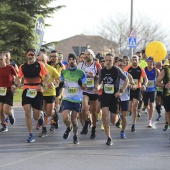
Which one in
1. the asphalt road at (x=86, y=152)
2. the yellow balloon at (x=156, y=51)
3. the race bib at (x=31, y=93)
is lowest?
the asphalt road at (x=86, y=152)

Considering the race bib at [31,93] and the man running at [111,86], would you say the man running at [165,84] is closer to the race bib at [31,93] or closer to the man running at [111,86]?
the man running at [111,86]

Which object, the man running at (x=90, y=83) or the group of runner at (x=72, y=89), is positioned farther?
the man running at (x=90, y=83)

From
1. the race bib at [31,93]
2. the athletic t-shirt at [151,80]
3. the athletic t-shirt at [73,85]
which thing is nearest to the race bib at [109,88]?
the athletic t-shirt at [73,85]

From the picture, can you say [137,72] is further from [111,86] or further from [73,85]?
[73,85]

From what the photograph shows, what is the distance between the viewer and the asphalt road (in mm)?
8438

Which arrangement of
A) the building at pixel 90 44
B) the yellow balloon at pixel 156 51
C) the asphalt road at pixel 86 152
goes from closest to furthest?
the asphalt road at pixel 86 152
the yellow balloon at pixel 156 51
the building at pixel 90 44

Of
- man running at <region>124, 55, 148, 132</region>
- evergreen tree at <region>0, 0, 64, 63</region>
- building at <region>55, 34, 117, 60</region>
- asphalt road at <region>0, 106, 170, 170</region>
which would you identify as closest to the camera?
asphalt road at <region>0, 106, 170, 170</region>

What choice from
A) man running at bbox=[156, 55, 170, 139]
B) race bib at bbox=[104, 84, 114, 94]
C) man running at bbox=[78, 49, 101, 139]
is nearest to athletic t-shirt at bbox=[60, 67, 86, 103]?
race bib at bbox=[104, 84, 114, 94]

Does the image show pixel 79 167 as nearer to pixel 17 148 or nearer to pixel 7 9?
pixel 17 148

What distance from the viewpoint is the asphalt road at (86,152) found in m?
8.44

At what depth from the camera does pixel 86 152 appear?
9773mm

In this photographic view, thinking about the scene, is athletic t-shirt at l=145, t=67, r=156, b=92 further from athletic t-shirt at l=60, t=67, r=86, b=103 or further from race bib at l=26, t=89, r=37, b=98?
A: race bib at l=26, t=89, r=37, b=98

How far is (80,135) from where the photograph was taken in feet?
40.2

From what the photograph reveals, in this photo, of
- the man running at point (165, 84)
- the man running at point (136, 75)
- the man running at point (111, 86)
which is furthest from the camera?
the man running at point (136, 75)
